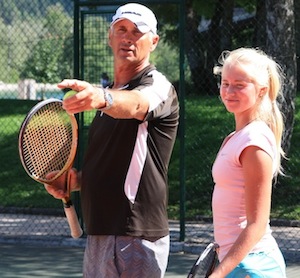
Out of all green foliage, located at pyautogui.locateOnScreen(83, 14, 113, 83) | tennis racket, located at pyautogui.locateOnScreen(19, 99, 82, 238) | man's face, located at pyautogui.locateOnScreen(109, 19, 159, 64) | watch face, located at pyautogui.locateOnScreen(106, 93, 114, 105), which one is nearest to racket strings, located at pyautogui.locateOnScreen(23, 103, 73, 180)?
tennis racket, located at pyautogui.locateOnScreen(19, 99, 82, 238)

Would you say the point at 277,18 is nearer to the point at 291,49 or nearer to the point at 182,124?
the point at 291,49

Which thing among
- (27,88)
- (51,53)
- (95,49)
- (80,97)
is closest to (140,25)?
(80,97)

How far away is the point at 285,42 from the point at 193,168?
2486 millimetres

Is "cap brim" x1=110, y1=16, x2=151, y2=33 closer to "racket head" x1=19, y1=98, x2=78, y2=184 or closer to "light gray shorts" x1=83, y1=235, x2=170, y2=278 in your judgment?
"racket head" x1=19, y1=98, x2=78, y2=184

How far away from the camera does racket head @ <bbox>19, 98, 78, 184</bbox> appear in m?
4.59

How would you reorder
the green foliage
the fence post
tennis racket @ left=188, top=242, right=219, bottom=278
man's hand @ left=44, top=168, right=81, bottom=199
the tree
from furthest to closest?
the fence post, the tree, the green foliage, man's hand @ left=44, top=168, right=81, bottom=199, tennis racket @ left=188, top=242, right=219, bottom=278

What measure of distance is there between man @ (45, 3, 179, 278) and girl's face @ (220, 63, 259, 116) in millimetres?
374

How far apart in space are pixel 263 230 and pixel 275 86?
23.4 inches

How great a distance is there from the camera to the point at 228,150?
3.73 metres

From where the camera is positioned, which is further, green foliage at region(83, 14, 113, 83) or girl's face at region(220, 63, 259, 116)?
green foliage at region(83, 14, 113, 83)

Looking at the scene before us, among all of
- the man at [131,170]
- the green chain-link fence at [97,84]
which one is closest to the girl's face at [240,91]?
the man at [131,170]

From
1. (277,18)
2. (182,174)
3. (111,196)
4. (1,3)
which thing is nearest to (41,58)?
(1,3)

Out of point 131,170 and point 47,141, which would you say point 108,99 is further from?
point 47,141

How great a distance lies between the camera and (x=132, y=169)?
408 centimetres
